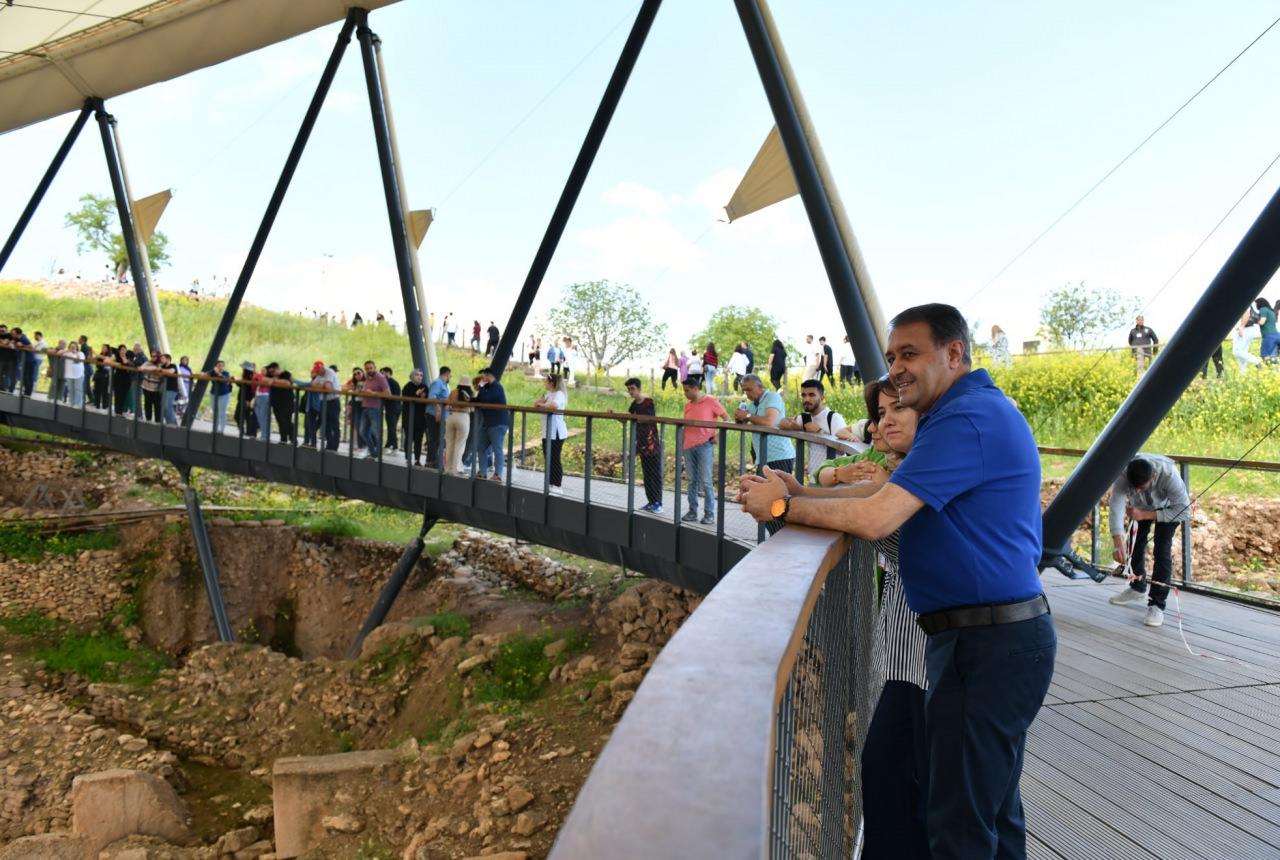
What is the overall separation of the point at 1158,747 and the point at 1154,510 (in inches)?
130

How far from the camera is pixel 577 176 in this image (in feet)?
44.6

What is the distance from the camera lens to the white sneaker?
716 centimetres

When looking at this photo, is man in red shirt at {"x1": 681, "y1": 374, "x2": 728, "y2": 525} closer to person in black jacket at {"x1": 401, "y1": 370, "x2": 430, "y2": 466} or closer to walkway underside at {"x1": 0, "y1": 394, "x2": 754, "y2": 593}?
walkway underside at {"x1": 0, "y1": 394, "x2": 754, "y2": 593}

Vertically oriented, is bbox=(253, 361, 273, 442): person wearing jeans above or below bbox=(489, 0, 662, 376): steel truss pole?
below

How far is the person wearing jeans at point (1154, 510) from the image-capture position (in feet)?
21.2

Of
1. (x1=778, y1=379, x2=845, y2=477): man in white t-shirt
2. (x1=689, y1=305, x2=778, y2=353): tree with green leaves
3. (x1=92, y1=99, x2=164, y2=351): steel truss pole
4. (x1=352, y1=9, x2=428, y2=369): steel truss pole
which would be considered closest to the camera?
(x1=778, y1=379, x2=845, y2=477): man in white t-shirt

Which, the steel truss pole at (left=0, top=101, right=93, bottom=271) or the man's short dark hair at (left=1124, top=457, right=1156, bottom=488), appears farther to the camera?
the steel truss pole at (left=0, top=101, right=93, bottom=271)

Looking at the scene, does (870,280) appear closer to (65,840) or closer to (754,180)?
(754,180)

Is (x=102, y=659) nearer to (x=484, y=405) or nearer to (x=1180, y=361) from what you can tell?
(x=484, y=405)

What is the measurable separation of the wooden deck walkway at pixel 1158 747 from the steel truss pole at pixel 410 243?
12514mm

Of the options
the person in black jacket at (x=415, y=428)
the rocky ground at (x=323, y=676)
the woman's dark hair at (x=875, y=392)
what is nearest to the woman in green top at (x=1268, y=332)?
the rocky ground at (x=323, y=676)

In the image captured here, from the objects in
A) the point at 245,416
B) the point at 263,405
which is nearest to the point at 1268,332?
the point at 263,405

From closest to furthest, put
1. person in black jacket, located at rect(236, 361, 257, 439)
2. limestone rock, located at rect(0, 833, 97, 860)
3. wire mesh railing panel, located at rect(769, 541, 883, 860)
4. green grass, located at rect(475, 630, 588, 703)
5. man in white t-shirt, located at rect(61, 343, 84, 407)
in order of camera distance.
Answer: wire mesh railing panel, located at rect(769, 541, 883, 860) → limestone rock, located at rect(0, 833, 97, 860) → green grass, located at rect(475, 630, 588, 703) → person in black jacket, located at rect(236, 361, 257, 439) → man in white t-shirt, located at rect(61, 343, 84, 407)

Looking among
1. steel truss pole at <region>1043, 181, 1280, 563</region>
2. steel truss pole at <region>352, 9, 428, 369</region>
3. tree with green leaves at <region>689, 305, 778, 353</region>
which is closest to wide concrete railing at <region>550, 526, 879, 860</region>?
steel truss pole at <region>1043, 181, 1280, 563</region>
